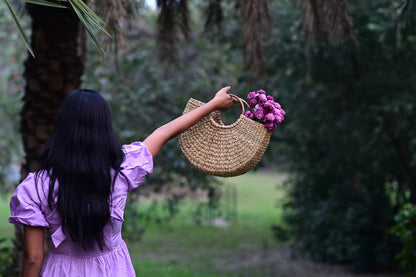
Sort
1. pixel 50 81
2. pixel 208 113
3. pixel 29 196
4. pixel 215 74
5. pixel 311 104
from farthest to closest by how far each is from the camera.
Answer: pixel 215 74 < pixel 311 104 < pixel 50 81 < pixel 208 113 < pixel 29 196

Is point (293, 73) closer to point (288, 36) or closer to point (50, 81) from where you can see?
point (288, 36)

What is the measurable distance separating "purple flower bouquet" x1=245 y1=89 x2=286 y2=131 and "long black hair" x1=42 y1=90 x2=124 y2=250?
78 cm

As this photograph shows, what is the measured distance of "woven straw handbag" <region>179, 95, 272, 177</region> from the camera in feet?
8.64

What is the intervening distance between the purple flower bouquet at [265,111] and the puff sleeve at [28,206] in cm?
110

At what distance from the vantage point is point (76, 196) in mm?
2164

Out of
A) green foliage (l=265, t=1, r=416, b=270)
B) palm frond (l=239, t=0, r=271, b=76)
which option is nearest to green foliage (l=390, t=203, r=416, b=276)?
palm frond (l=239, t=0, r=271, b=76)

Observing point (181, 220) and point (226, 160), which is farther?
point (181, 220)

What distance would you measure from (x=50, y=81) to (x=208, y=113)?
6.88ft

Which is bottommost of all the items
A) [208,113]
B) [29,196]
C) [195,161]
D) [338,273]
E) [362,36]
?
[338,273]

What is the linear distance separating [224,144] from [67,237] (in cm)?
89

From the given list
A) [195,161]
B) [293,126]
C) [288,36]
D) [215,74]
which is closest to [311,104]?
[293,126]

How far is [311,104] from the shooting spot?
25.7 feet

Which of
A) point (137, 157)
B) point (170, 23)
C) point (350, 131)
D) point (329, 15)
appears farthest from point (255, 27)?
point (350, 131)

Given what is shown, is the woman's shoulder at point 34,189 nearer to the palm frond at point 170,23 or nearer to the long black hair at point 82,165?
the long black hair at point 82,165
